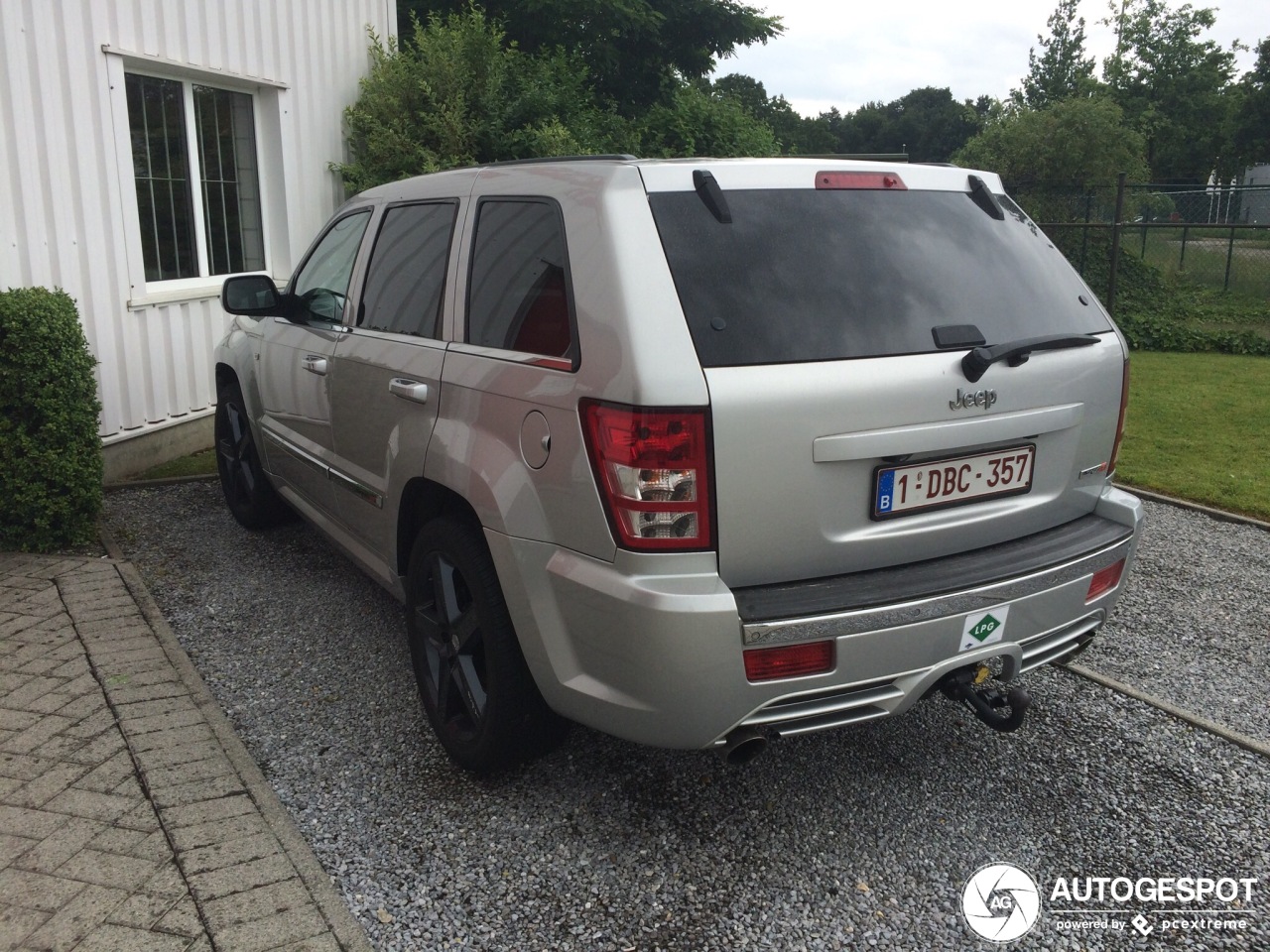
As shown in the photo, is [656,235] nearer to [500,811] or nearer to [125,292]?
[500,811]

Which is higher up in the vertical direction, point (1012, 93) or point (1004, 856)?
point (1012, 93)

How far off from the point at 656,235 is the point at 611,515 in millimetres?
735

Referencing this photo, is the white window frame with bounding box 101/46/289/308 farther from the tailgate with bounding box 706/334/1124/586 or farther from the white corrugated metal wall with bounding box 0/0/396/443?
the tailgate with bounding box 706/334/1124/586

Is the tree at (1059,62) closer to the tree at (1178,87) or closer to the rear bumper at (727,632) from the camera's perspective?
the tree at (1178,87)

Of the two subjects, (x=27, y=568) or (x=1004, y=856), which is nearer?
(x=1004, y=856)

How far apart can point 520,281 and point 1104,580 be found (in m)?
1.98

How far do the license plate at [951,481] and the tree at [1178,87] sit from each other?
5663 centimetres

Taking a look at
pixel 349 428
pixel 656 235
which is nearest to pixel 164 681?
pixel 349 428

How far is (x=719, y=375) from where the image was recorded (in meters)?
2.52

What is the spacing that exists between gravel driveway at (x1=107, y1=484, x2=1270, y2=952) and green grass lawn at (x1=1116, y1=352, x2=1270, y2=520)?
8.95 ft

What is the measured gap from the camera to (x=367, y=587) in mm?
5152

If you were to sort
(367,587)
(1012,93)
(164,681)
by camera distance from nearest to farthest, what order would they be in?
(164,681)
(367,587)
(1012,93)

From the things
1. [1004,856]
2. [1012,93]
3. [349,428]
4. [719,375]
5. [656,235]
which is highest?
[1012,93]

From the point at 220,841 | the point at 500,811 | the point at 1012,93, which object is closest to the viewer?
the point at 220,841
